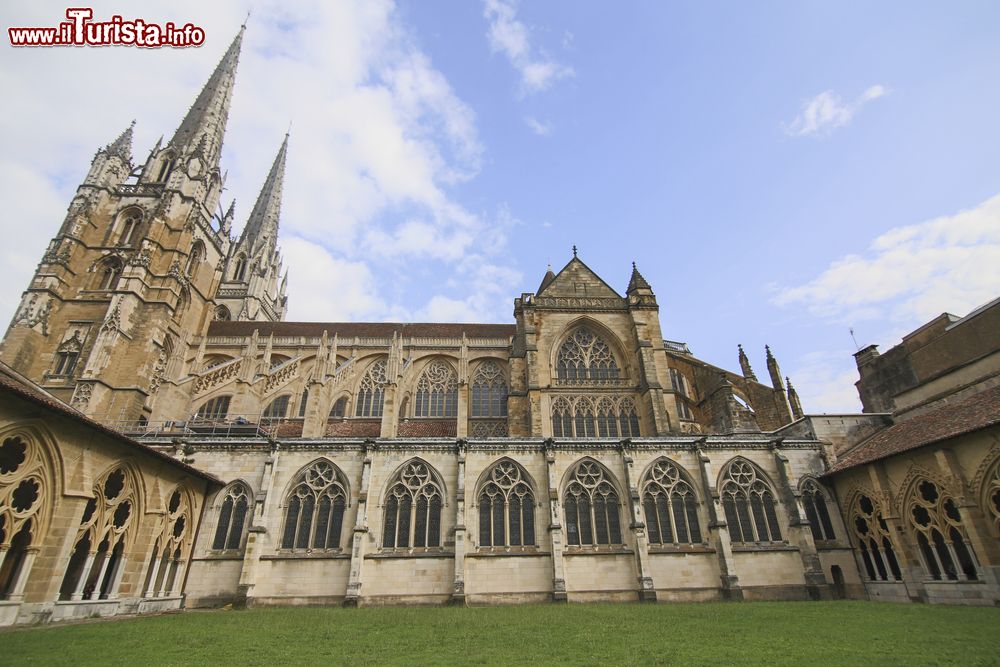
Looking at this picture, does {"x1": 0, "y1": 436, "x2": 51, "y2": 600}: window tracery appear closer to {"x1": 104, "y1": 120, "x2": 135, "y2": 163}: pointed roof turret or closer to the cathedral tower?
the cathedral tower

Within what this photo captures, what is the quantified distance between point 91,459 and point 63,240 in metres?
26.8

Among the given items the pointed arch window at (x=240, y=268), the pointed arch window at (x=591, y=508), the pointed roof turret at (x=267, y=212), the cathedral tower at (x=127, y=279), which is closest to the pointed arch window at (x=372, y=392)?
the cathedral tower at (x=127, y=279)

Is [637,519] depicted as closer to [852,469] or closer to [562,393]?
[852,469]

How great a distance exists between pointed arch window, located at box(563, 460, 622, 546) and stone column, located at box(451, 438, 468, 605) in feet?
11.8

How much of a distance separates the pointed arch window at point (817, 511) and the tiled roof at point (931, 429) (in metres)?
0.85

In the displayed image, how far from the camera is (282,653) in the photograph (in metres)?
7.57

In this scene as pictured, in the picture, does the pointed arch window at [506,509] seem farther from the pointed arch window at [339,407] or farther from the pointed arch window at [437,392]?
the pointed arch window at [339,407]

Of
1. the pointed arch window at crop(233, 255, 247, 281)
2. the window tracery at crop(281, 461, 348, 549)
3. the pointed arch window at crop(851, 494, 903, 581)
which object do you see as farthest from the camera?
the pointed arch window at crop(233, 255, 247, 281)

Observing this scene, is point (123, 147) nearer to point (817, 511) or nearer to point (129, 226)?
point (129, 226)

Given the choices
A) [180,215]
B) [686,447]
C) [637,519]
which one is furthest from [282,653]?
[180,215]

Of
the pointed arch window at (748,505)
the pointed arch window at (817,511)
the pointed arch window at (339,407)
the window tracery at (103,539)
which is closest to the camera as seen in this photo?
the window tracery at (103,539)

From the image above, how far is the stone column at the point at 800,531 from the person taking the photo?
1525 centimetres

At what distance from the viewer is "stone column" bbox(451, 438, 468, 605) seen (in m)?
14.7

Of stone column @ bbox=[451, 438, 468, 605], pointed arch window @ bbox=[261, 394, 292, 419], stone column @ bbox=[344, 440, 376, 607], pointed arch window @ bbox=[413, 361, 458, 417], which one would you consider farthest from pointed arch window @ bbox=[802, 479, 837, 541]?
pointed arch window @ bbox=[261, 394, 292, 419]
